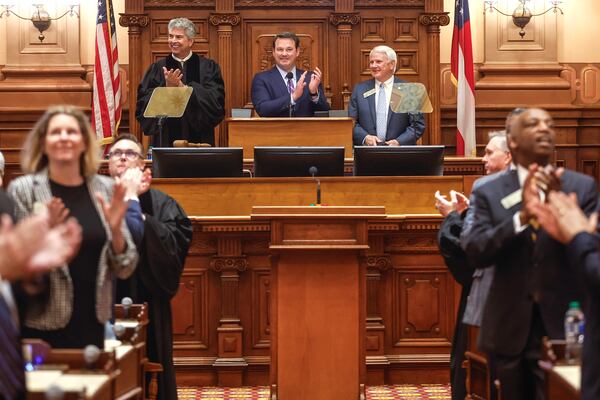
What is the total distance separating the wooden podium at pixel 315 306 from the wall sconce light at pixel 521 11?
20.3 ft

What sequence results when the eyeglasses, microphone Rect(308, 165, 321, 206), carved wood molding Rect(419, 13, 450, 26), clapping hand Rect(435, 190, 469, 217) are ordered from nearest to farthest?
clapping hand Rect(435, 190, 469, 217) < the eyeglasses < microphone Rect(308, 165, 321, 206) < carved wood molding Rect(419, 13, 450, 26)

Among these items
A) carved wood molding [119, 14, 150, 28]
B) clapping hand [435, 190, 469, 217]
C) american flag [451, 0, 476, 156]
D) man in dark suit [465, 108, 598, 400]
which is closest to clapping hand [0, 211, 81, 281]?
man in dark suit [465, 108, 598, 400]

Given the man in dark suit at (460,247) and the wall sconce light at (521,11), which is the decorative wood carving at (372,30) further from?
the man in dark suit at (460,247)

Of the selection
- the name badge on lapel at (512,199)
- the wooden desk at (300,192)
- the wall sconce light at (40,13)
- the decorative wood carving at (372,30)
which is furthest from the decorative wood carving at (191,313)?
the wall sconce light at (40,13)

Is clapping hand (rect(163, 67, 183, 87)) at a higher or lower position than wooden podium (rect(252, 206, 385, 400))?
higher

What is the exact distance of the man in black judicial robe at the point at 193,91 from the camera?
9484 mm

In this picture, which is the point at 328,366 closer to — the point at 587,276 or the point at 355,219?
the point at 355,219

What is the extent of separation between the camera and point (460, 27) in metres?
11.1

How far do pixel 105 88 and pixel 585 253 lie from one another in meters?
7.63

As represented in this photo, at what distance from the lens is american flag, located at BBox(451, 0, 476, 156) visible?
35.7 feet

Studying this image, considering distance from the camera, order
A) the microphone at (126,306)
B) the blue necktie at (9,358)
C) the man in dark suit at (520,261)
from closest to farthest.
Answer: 1. the blue necktie at (9,358)
2. the man in dark suit at (520,261)
3. the microphone at (126,306)

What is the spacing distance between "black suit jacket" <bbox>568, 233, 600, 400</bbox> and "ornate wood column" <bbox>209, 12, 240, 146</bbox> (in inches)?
304

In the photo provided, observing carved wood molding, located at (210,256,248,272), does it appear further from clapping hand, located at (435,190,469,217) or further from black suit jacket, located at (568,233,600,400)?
black suit jacket, located at (568,233,600,400)

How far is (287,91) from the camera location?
9.89m
